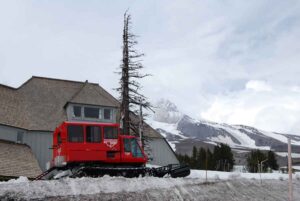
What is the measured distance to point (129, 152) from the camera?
26938 millimetres

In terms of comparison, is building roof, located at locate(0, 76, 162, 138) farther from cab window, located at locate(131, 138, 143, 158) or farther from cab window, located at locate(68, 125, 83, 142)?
cab window, located at locate(131, 138, 143, 158)

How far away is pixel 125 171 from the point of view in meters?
26.2

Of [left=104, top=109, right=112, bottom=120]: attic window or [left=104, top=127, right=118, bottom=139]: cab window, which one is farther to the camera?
[left=104, top=109, right=112, bottom=120]: attic window

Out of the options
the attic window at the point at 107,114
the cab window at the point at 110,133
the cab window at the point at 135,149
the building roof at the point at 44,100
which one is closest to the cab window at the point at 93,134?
the cab window at the point at 110,133

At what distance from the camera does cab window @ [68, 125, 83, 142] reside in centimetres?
2519

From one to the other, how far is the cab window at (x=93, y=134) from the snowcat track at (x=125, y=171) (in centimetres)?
159

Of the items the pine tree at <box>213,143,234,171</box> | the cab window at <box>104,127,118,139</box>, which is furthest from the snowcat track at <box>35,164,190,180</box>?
the pine tree at <box>213,143,234,171</box>

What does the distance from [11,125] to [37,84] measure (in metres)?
9.80

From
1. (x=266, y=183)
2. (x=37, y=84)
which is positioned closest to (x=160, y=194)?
(x=266, y=183)

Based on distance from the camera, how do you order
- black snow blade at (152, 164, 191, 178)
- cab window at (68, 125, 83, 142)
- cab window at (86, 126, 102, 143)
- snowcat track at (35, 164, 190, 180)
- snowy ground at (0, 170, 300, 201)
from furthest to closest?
black snow blade at (152, 164, 191, 178), cab window at (86, 126, 102, 143), cab window at (68, 125, 83, 142), snowcat track at (35, 164, 190, 180), snowy ground at (0, 170, 300, 201)

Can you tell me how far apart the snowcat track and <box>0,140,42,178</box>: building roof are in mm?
7355

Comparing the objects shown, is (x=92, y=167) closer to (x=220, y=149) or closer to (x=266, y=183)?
(x=266, y=183)

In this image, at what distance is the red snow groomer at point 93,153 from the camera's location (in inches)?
982

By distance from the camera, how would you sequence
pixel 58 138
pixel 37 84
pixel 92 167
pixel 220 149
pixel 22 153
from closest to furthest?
pixel 92 167 → pixel 58 138 → pixel 22 153 → pixel 37 84 → pixel 220 149
